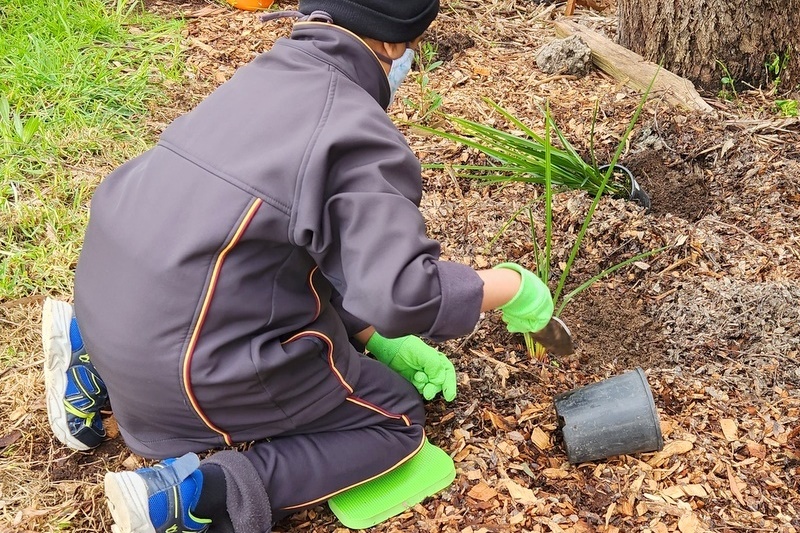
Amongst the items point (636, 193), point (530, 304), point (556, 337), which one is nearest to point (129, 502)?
point (530, 304)

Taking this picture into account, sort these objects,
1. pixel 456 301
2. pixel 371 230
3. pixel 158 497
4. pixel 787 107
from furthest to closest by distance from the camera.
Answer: pixel 787 107
pixel 158 497
pixel 456 301
pixel 371 230

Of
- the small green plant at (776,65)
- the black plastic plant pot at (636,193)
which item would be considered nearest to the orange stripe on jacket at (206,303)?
the black plastic plant pot at (636,193)

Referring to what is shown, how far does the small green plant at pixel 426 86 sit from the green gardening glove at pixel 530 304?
4.51ft

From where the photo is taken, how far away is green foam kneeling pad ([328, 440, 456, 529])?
1.77 m

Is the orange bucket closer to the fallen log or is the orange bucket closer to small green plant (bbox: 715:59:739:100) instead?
the fallen log

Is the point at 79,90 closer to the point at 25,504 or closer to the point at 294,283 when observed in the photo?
the point at 25,504

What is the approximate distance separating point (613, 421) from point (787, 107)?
1707 mm

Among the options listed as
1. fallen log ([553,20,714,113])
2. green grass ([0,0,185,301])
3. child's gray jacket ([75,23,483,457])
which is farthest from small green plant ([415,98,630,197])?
green grass ([0,0,185,301])

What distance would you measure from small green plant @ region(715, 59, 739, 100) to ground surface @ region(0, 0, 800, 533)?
0.05m

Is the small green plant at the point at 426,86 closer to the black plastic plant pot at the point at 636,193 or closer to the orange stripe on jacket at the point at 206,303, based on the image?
the black plastic plant pot at the point at 636,193

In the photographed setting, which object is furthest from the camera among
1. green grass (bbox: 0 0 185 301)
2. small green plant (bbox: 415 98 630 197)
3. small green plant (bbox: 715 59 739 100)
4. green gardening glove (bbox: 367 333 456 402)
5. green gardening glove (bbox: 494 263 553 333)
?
small green plant (bbox: 715 59 739 100)

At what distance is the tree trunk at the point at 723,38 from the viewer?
285cm

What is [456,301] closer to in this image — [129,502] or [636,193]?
[129,502]

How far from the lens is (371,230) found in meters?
1.32
